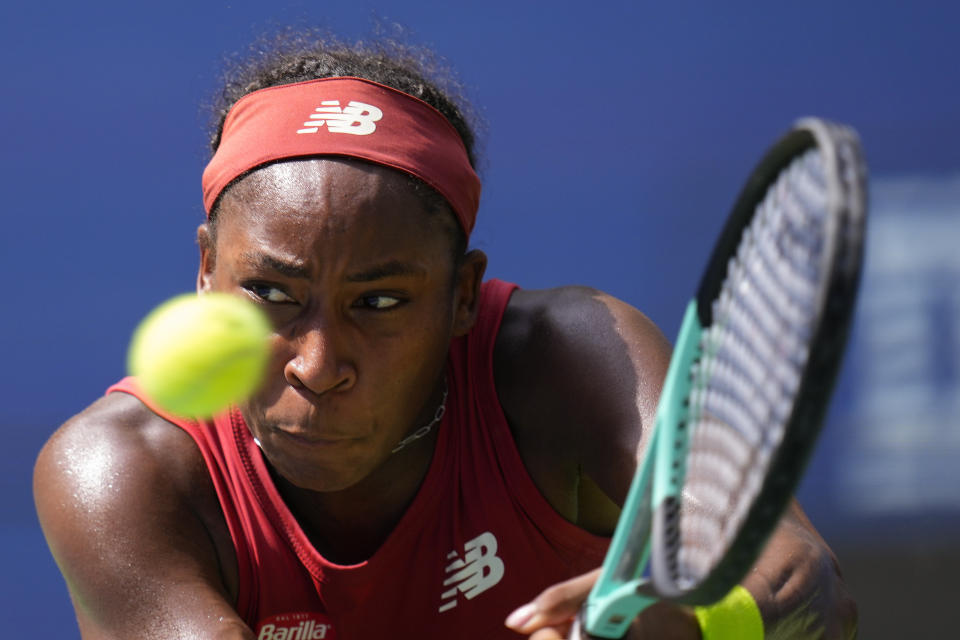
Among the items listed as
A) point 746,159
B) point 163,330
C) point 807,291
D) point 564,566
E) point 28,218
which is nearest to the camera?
point 807,291

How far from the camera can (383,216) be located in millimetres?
1438

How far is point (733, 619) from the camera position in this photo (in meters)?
1.25

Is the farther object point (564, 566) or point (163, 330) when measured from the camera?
point (564, 566)

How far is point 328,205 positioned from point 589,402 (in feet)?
1.47

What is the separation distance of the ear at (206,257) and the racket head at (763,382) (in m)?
0.72

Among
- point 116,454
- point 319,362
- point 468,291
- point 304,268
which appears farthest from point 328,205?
point 116,454

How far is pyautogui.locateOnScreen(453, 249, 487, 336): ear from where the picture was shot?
63.9 inches

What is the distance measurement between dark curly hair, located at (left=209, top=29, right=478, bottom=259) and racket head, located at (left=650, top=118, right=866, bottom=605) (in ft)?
1.82

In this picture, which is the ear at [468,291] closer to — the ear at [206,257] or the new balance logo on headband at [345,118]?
the new balance logo on headband at [345,118]

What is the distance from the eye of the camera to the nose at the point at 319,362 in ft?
4.56

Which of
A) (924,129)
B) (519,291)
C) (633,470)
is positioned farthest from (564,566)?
(924,129)

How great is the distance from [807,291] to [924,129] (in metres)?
2.26

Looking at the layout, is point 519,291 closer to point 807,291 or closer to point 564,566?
point 564,566

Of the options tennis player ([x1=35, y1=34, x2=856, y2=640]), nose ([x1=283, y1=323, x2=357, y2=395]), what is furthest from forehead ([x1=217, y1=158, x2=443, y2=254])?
nose ([x1=283, y1=323, x2=357, y2=395])
